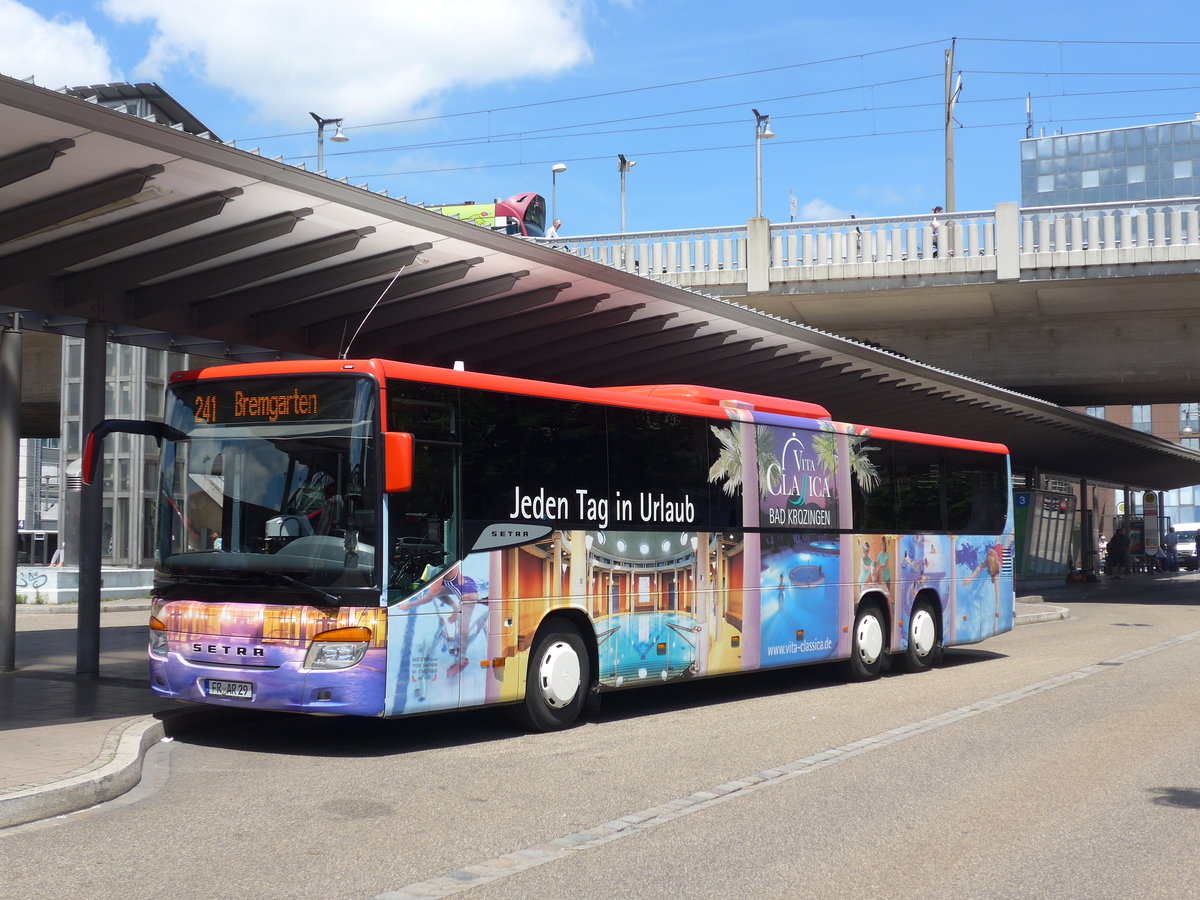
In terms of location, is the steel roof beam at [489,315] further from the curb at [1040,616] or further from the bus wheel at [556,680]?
the curb at [1040,616]

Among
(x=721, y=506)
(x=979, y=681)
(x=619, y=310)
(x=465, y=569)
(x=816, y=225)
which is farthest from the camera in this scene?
(x=816, y=225)

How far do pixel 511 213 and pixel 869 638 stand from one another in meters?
34.3

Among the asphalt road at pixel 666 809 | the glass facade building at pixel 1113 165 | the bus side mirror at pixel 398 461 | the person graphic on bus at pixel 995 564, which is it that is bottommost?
the asphalt road at pixel 666 809

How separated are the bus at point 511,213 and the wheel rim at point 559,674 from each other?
30847mm

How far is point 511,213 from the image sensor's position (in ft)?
157

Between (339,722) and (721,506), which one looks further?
(721,506)

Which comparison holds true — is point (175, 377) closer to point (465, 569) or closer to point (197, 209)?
point (197, 209)

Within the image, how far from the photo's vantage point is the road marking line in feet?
19.9

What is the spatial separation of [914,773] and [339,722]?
5.32 metres

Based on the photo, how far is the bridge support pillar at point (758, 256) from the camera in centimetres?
2877

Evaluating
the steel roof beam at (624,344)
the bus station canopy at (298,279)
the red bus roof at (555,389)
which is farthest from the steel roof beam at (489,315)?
the red bus roof at (555,389)

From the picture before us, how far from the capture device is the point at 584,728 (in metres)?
11.5

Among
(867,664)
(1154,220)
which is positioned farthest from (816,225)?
(867,664)

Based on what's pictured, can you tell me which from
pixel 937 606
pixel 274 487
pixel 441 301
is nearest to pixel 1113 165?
pixel 937 606
